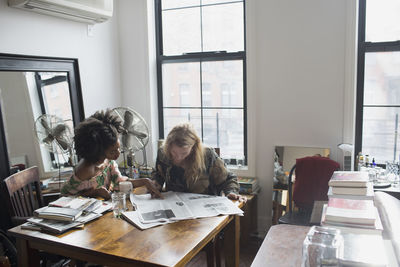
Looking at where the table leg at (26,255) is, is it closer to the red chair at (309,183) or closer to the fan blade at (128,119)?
the fan blade at (128,119)

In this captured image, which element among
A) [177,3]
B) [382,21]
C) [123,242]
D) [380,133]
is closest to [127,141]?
[123,242]

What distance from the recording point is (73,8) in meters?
2.90

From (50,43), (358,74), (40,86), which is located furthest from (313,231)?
(50,43)

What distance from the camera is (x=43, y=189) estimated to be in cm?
293

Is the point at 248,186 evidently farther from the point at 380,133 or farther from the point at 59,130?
the point at 59,130

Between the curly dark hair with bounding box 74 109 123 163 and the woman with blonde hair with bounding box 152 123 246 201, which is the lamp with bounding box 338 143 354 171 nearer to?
the woman with blonde hair with bounding box 152 123 246 201

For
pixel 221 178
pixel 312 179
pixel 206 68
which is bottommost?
pixel 312 179

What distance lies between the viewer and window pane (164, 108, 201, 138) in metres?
3.76

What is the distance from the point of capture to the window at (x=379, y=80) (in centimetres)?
296

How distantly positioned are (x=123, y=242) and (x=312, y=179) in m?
1.66

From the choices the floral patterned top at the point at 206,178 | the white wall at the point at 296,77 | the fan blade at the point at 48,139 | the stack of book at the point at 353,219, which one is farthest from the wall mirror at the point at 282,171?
the fan blade at the point at 48,139

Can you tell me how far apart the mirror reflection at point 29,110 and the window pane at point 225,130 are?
1390mm

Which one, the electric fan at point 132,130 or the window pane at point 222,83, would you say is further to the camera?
the window pane at point 222,83

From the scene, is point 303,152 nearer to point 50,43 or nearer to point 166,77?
point 166,77
